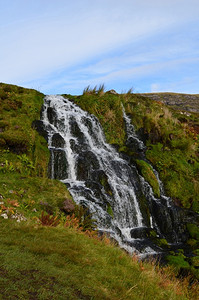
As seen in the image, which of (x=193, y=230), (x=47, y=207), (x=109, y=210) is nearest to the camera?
(x=47, y=207)

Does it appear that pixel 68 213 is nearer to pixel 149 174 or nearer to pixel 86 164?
pixel 86 164

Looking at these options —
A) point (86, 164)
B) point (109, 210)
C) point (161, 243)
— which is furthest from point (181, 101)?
point (109, 210)

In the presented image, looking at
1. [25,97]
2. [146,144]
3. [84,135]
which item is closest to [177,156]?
[146,144]

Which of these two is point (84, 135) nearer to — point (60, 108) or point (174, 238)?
point (60, 108)

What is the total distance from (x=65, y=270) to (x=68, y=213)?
218 inches

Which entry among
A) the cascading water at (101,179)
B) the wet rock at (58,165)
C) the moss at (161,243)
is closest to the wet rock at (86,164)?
the cascading water at (101,179)

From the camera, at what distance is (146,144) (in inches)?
790

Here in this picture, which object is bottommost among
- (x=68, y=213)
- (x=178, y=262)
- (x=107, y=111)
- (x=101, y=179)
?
(x=178, y=262)

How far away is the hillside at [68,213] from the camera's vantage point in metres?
4.12

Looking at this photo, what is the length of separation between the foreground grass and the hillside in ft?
0.05

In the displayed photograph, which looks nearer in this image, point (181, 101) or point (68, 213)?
point (68, 213)

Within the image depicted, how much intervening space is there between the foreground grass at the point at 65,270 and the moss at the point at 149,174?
965 centimetres

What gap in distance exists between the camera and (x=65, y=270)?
4.48 m

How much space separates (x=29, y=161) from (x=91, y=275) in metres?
9.36
